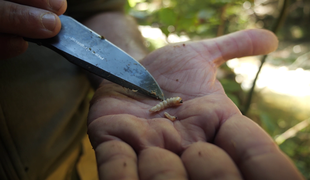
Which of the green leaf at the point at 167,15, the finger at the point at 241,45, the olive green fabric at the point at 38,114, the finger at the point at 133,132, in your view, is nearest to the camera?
the finger at the point at 133,132

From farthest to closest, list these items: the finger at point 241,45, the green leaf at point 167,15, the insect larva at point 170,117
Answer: the green leaf at point 167,15
the finger at point 241,45
the insect larva at point 170,117

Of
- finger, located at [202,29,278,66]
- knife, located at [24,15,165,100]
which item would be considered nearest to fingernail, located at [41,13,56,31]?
knife, located at [24,15,165,100]

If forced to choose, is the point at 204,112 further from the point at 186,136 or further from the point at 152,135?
the point at 152,135

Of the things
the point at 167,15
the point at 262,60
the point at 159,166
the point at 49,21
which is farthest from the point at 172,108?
the point at 262,60

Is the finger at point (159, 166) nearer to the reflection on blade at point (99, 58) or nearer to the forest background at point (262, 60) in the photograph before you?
the reflection on blade at point (99, 58)

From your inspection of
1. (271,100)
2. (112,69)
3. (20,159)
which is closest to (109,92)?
(112,69)

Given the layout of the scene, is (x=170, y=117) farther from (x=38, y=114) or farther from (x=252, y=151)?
(x=38, y=114)

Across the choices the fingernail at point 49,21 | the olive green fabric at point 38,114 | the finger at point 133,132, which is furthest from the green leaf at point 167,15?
the finger at point 133,132
